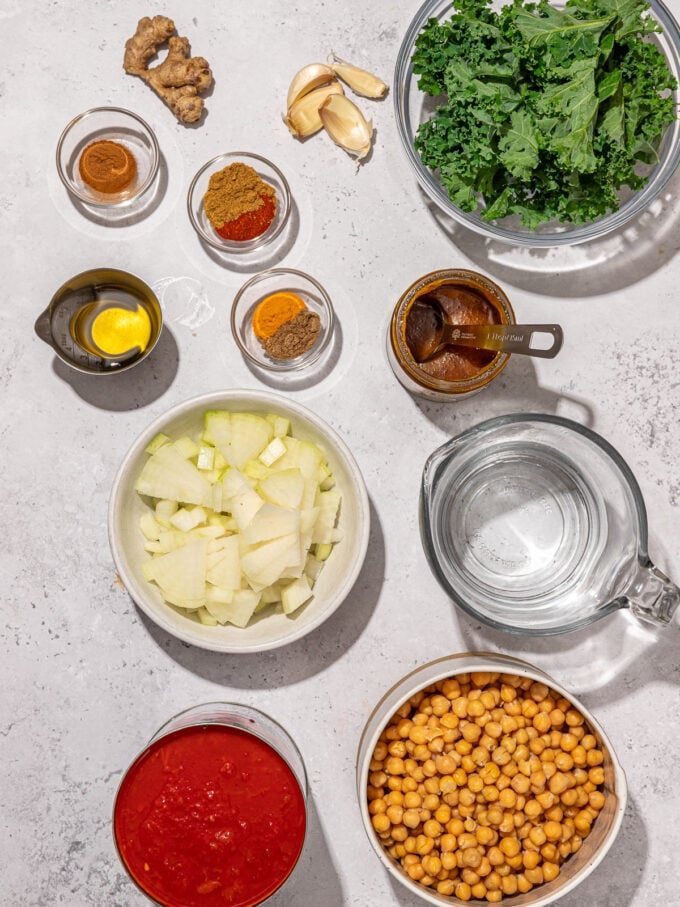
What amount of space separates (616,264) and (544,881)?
1.45 metres

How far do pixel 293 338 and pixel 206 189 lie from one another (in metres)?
0.43

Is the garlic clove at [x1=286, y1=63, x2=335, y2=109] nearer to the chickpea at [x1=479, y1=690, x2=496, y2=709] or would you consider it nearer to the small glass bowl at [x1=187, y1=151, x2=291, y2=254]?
the small glass bowl at [x1=187, y1=151, x2=291, y2=254]

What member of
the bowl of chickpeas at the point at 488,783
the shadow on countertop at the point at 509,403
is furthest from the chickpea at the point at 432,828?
the shadow on countertop at the point at 509,403

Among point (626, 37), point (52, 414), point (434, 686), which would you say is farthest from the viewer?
point (52, 414)

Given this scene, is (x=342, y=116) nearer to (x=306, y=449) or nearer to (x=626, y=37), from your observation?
(x=626, y=37)

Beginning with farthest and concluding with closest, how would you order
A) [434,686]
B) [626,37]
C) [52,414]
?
[52,414] → [434,686] → [626,37]

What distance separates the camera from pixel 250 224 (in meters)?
1.90

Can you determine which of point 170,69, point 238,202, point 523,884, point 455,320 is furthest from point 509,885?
point 170,69

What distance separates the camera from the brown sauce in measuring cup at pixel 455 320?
1.81 m

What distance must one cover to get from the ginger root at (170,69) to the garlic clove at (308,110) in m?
0.22

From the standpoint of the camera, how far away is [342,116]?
1.90m

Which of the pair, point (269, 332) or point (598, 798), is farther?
point (269, 332)

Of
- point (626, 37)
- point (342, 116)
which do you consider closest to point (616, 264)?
point (626, 37)

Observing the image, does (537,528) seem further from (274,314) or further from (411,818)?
(274,314)
